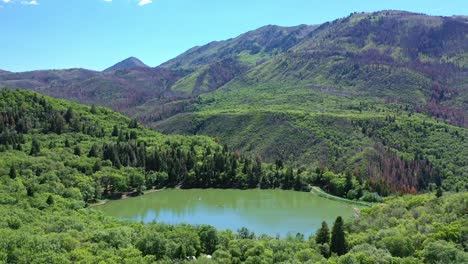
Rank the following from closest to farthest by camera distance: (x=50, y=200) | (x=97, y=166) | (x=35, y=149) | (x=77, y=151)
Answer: (x=50, y=200)
(x=35, y=149)
(x=97, y=166)
(x=77, y=151)

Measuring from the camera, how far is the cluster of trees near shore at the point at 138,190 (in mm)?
49250

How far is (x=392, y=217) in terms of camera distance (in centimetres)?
6291

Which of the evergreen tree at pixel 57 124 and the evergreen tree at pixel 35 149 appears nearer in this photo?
the evergreen tree at pixel 35 149

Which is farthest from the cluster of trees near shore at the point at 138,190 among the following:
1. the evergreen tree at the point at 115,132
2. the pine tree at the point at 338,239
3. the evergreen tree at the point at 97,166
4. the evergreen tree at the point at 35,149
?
the evergreen tree at the point at 115,132

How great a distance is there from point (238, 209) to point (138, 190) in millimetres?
26305

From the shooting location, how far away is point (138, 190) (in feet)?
354

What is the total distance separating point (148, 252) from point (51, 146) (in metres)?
74.4

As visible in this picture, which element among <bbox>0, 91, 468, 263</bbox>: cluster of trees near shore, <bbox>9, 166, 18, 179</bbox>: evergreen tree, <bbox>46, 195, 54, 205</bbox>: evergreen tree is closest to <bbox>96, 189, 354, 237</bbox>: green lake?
<bbox>0, 91, 468, 263</bbox>: cluster of trees near shore

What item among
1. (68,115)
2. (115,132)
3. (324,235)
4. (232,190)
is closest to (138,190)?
(232,190)

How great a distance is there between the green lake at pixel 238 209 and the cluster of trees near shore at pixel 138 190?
5.70 m

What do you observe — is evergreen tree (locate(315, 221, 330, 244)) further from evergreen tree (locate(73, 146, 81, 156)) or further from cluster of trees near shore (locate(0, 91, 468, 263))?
evergreen tree (locate(73, 146, 81, 156))

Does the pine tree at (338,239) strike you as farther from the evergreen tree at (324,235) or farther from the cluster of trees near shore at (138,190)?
the evergreen tree at (324,235)

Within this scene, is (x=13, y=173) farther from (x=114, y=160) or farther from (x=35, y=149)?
(x=114, y=160)

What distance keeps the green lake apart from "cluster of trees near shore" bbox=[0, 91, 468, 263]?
570 centimetres
